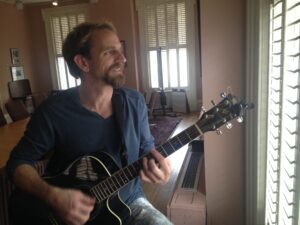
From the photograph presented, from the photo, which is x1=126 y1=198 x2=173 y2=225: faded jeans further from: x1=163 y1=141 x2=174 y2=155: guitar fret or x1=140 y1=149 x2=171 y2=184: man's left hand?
x1=163 y1=141 x2=174 y2=155: guitar fret

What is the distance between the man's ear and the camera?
4.59 feet

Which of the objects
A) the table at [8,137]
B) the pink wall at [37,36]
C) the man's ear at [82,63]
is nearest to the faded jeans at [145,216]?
the man's ear at [82,63]

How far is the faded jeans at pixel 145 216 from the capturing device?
127cm

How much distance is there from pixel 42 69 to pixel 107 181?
22.3 feet

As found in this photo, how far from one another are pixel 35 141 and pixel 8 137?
5.49ft

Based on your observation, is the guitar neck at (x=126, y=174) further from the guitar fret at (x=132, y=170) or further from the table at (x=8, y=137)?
the table at (x=8, y=137)

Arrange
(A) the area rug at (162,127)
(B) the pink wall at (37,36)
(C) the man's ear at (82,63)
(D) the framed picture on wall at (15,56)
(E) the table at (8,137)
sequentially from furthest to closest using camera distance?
(D) the framed picture on wall at (15,56) < (B) the pink wall at (37,36) < (A) the area rug at (162,127) < (E) the table at (8,137) < (C) the man's ear at (82,63)

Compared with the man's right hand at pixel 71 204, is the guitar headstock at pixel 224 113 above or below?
above

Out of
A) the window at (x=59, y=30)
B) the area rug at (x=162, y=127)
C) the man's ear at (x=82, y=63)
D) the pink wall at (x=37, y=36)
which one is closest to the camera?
the man's ear at (x=82, y=63)

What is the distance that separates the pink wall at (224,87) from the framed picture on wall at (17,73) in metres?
6.13

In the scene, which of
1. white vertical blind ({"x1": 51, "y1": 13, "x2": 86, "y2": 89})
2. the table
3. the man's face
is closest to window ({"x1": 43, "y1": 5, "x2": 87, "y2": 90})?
white vertical blind ({"x1": 51, "y1": 13, "x2": 86, "y2": 89})

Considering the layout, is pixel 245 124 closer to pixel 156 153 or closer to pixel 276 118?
pixel 276 118

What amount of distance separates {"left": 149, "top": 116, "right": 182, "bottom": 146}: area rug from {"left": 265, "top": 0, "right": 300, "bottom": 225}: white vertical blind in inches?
123

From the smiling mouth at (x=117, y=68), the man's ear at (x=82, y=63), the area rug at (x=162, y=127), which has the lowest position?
the area rug at (x=162, y=127)
